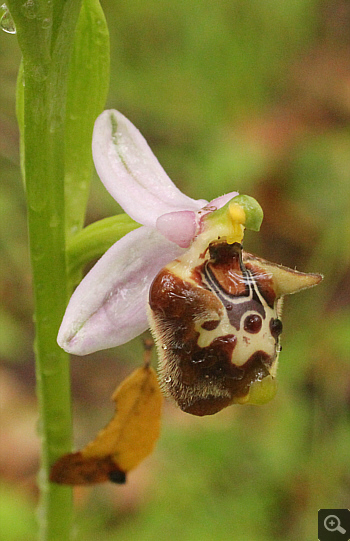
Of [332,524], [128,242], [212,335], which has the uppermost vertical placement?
[128,242]

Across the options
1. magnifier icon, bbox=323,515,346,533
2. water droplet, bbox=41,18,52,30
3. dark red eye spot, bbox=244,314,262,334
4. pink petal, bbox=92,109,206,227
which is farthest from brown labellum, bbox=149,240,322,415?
magnifier icon, bbox=323,515,346,533

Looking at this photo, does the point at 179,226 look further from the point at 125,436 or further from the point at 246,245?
the point at 246,245

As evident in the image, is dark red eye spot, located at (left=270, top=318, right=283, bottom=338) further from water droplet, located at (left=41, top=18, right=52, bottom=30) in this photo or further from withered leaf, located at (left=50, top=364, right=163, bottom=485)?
water droplet, located at (left=41, top=18, right=52, bottom=30)

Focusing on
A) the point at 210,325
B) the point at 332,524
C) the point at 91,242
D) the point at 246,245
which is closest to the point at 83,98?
the point at 91,242

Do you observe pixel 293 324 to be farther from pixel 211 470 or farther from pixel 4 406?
pixel 4 406

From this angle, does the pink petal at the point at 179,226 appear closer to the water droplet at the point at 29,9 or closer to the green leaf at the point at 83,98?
the green leaf at the point at 83,98
